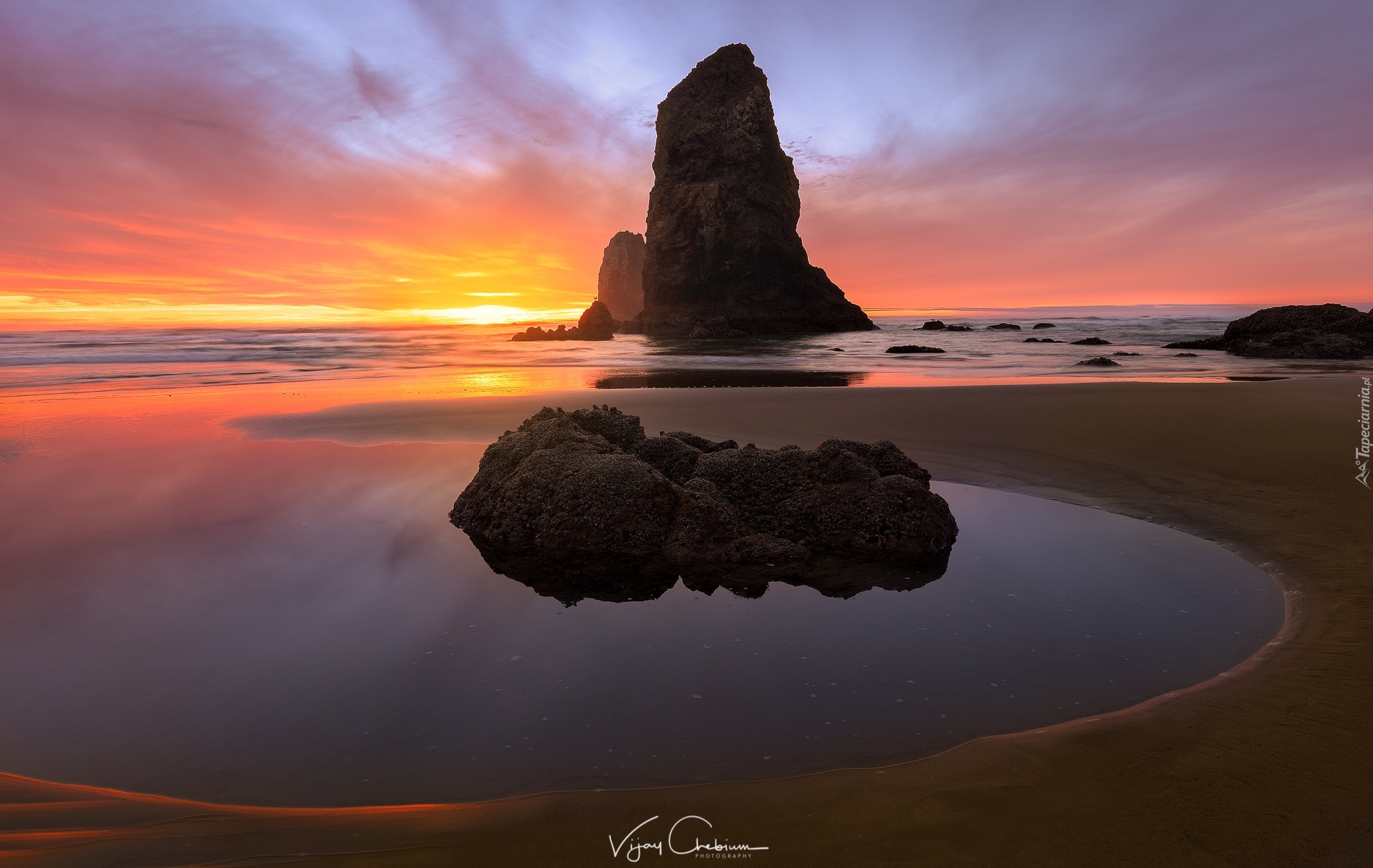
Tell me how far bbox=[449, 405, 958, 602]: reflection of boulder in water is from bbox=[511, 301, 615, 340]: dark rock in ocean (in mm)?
44071

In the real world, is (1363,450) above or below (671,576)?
above

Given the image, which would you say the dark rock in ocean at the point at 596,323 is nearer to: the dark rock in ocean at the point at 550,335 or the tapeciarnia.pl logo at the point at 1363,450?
the dark rock in ocean at the point at 550,335

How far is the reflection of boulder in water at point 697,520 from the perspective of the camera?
3652 mm

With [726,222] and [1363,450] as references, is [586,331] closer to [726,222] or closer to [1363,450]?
[726,222]

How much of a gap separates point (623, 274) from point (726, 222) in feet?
233

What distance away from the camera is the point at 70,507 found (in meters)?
4.91

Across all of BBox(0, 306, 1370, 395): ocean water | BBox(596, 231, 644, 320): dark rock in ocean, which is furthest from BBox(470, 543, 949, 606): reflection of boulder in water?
BBox(596, 231, 644, 320): dark rock in ocean

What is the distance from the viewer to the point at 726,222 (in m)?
53.3

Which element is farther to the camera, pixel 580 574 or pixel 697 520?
pixel 697 520

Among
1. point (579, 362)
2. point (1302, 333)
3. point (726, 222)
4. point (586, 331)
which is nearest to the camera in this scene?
point (1302, 333)

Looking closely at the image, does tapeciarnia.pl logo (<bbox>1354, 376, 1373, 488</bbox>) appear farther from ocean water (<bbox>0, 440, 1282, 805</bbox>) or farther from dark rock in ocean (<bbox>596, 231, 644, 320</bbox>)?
dark rock in ocean (<bbox>596, 231, 644, 320</bbox>)

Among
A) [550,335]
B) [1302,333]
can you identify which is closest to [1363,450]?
[1302,333]

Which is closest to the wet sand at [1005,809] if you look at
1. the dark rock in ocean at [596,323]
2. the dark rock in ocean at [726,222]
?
the dark rock in ocean at [596,323]

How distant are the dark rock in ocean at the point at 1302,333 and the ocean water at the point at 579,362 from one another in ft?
3.87
